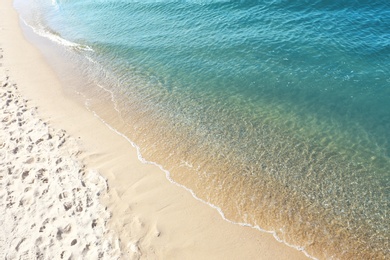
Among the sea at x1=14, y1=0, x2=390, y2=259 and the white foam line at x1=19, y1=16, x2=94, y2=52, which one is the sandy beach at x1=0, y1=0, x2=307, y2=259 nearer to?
the sea at x1=14, y1=0, x2=390, y2=259

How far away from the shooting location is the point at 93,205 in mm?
11594

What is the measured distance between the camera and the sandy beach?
10281 millimetres

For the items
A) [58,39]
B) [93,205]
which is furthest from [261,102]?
[58,39]

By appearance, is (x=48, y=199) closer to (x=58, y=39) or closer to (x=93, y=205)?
(x=93, y=205)

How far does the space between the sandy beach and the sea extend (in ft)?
2.64

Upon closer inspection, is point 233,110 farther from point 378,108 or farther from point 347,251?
point 347,251

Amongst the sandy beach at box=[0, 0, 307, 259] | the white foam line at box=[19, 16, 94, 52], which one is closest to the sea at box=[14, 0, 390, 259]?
the white foam line at box=[19, 16, 94, 52]

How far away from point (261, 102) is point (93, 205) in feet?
36.0

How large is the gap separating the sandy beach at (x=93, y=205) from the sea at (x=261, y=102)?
803 millimetres

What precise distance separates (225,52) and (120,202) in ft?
47.0

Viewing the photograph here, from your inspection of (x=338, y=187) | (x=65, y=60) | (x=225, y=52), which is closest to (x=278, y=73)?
(x=225, y=52)

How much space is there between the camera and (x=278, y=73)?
1941 cm

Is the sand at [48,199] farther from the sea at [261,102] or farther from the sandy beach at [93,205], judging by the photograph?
the sea at [261,102]

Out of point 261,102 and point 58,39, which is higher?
point 58,39
